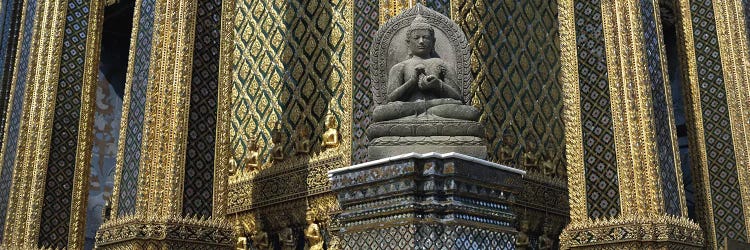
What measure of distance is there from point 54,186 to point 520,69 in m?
5.39

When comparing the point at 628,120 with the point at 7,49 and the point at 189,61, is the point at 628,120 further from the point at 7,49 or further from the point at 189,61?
the point at 7,49

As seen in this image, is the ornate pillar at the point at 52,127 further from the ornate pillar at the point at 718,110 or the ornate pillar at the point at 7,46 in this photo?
the ornate pillar at the point at 718,110

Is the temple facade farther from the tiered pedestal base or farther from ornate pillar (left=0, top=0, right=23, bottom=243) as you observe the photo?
ornate pillar (left=0, top=0, right=23, bottom=243)

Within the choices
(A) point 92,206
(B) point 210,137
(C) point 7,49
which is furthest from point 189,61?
(C) point 7,49

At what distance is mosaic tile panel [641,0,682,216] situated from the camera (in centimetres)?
805

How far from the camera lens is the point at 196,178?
8195 millimetres

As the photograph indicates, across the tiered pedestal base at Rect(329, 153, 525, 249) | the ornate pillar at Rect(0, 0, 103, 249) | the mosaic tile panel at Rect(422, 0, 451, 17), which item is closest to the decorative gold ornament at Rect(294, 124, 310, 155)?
the mosaic tile panel at Rect(422, 0, 451, 17)

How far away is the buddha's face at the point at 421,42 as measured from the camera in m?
5.76

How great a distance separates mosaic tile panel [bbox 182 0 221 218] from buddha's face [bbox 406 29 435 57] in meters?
3.13

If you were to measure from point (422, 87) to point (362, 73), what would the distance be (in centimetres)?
294

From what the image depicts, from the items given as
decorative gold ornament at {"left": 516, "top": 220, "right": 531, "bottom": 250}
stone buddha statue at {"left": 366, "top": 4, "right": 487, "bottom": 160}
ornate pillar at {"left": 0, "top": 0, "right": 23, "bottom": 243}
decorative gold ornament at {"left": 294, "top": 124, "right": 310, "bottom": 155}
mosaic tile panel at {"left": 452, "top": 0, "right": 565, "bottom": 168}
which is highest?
ornate pillar at {"left": 0, "top": 0, "right": 23, "bottom": 243}

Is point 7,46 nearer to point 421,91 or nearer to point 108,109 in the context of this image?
point 108,109

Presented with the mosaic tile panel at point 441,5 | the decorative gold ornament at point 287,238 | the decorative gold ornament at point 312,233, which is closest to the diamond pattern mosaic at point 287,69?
the decorative gold ornament at point 312,233

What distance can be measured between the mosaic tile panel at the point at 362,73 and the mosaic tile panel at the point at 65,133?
3993 mm
